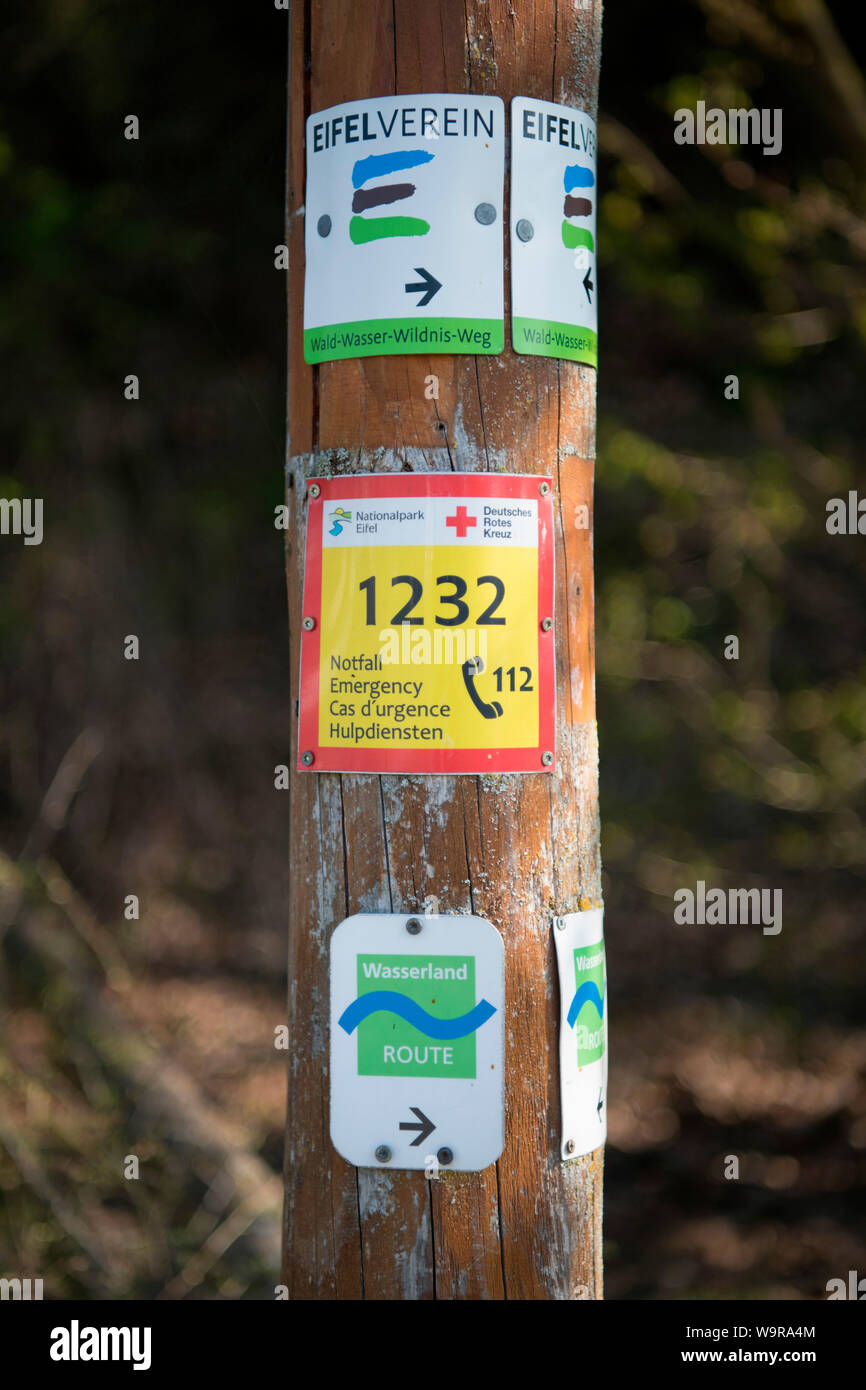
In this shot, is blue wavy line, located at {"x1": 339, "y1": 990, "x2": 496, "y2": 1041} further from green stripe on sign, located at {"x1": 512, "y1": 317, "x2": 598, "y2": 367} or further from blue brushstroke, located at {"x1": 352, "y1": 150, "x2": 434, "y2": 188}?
blue brushstroke, located at {"x1": 352, "y1": 150, "x2": 434, "y2": 188}

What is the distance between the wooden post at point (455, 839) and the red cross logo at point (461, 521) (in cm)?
6

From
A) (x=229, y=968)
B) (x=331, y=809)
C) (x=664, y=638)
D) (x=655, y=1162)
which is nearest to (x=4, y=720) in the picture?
(x=229, y=968)

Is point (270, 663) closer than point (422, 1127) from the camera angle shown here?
No

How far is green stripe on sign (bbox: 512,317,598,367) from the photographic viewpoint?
1678mm

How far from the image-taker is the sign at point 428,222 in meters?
1.64

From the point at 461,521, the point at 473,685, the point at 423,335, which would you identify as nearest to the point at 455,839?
the point at 473,685

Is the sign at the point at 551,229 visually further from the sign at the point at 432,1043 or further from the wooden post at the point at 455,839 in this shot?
the sign at the point at 432,1043

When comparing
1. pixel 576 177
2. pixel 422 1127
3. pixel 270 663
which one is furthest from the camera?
pixel 270 663

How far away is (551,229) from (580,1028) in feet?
3.46

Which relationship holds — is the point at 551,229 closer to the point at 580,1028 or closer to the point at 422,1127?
the point at 580,1028

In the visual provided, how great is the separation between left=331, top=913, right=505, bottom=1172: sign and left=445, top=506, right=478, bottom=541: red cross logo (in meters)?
0.49

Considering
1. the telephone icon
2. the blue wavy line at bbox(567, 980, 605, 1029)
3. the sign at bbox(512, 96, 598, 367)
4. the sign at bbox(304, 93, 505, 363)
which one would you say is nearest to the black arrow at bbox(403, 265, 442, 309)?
the sign at bbox(304, 93, 505, 363)

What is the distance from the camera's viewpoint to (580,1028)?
1.71 meters
